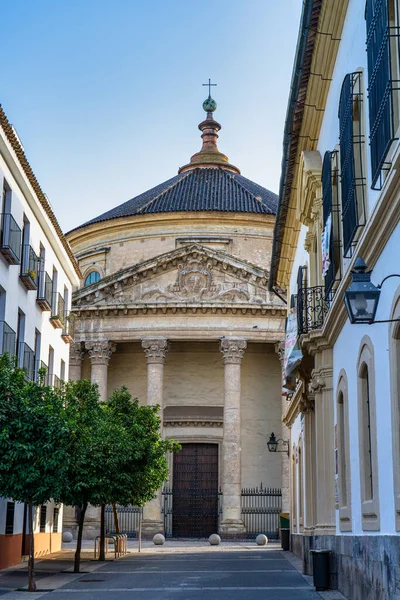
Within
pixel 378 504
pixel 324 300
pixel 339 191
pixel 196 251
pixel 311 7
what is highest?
pixel 196 251

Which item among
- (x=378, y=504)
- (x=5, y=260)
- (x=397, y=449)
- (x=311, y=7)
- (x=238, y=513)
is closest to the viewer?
(x=397, y=449)

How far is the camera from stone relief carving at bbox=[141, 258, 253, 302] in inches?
1827

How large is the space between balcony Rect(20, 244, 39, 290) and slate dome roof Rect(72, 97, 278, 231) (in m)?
28.6

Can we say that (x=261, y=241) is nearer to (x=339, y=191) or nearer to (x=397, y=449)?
(x=339, y=191)

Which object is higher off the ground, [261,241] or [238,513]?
[261,241]

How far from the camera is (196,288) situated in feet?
153

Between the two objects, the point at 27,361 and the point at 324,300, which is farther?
the point at 27,361

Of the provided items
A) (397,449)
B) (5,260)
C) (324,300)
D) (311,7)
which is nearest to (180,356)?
(5,260)

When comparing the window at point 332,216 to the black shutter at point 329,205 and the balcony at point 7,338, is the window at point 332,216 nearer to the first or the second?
the black shutter at point 329,205

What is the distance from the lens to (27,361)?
2642 centimetres

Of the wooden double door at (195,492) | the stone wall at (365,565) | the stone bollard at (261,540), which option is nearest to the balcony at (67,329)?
the stone bollard at (261,540)

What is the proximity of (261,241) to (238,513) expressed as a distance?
17527 mm

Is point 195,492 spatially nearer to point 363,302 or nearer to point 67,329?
point 67,329

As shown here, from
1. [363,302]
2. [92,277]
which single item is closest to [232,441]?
[92,277]
